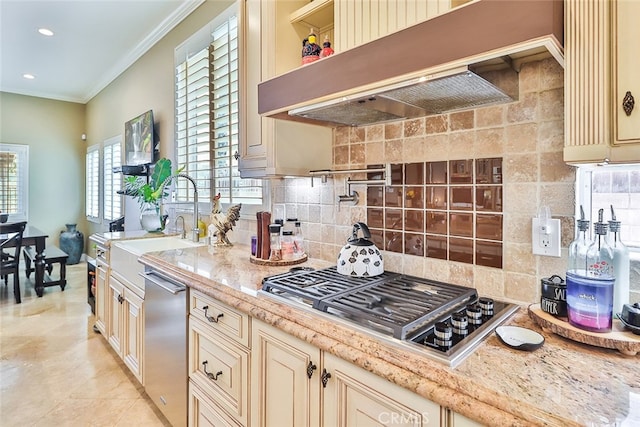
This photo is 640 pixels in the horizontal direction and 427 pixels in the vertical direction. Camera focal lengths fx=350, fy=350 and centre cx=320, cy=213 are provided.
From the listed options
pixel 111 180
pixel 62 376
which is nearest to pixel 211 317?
pixel 62 376

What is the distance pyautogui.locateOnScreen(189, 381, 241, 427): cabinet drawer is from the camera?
57.3 inches

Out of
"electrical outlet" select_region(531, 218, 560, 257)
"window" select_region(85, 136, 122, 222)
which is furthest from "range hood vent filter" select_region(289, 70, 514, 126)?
A: "window" select_region(85, 136, 122, 222)

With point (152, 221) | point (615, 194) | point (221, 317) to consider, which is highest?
point (615, 194)

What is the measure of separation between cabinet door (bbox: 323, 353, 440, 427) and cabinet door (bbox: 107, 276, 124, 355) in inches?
77.6

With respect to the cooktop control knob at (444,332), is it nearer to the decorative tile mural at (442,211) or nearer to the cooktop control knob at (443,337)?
the cooktop control knob at (443,337)

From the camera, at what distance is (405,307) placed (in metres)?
1.11

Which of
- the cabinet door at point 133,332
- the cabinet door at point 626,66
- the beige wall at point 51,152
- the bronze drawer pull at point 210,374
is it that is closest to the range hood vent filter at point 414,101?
the cabinet door at point 626,66

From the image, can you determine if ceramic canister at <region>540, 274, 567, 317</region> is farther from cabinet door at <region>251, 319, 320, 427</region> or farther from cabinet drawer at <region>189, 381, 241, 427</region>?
cabinet drawer at <region>189, 381, 241, 427</region>

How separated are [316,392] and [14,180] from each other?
7043 mm

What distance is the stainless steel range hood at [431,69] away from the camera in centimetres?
85

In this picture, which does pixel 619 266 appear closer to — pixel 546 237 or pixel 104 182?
pixel 546 237

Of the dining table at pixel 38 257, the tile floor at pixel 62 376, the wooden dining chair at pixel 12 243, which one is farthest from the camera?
the dining table at pixel 38 257

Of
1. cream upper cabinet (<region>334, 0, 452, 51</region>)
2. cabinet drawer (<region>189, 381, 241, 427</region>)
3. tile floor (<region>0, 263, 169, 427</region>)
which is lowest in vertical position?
tile floor (<region>0, 263, 169, 427</region>)

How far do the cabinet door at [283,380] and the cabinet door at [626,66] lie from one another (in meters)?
0.96
